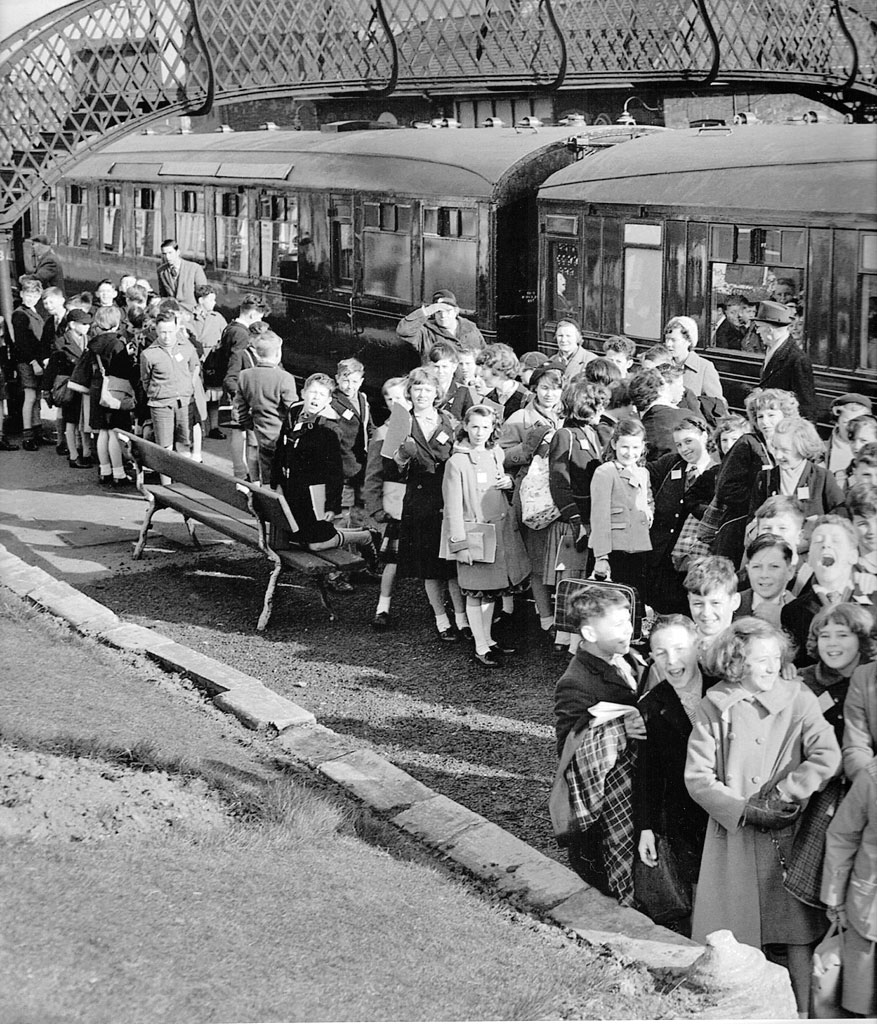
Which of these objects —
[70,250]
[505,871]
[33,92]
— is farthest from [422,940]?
[70,250]

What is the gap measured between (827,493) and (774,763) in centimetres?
196

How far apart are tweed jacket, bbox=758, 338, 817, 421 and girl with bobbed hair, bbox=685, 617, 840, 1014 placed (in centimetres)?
390

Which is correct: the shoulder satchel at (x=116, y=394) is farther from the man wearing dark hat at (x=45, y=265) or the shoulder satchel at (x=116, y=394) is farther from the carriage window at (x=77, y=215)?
the carriage window at (x=77, y=215)

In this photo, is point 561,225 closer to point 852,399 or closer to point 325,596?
point 852,399

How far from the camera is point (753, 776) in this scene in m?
4.33

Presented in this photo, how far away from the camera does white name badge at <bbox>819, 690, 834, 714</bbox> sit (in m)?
4.48

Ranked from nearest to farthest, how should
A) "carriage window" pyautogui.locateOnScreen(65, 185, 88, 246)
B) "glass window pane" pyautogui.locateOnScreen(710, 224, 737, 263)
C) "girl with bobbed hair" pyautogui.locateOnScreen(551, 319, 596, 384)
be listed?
"girl with bobbed hair" pyautogui.locateOnScreen(551, 319, 596, 384) < "glass window pane" pyautogui.locateOnScreen(710, 224, 737, 263) < "carriage window" pyautogui.locateOnScreen(65, 185, 88, 246)

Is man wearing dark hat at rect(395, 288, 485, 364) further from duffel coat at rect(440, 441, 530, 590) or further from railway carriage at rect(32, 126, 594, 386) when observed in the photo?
duffel coat at rect(440, 441, 530, 590)

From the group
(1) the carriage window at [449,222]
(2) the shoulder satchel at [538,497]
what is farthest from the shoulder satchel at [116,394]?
(2) the shoulder satchel at [538,497]

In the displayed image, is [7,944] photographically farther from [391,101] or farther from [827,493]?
[391,101]

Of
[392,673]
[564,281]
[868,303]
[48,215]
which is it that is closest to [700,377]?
[868,303]

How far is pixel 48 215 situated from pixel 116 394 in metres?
12.4

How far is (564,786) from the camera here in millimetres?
4746

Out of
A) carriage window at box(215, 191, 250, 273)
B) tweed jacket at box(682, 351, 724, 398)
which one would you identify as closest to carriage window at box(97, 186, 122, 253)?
carriage window at box(215, 191, 250, 273)
